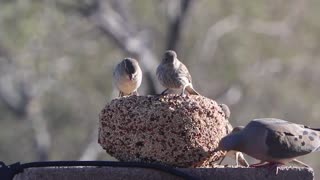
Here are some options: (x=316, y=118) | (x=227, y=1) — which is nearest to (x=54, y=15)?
(x=227, y=1)

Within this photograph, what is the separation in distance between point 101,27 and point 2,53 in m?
4.84

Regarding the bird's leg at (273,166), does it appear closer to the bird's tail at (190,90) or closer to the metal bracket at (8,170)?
the metal bracket at (8,170)

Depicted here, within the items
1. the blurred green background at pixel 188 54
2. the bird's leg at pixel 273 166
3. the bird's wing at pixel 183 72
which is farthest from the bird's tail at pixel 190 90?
the blurred green background at pixel 188 54

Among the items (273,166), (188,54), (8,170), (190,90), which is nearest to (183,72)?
(190,90)

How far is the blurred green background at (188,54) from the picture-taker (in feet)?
92.8

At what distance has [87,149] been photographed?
32.3 metres

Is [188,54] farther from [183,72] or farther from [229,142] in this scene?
[229,142]

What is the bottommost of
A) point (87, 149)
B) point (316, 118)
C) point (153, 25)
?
point (87, 149)

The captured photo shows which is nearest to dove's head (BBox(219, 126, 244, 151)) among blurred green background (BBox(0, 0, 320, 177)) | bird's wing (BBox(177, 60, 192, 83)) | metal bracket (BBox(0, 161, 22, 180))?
metal bracket (BBox(0, 161, 22, 180))

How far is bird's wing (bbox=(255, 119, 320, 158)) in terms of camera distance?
5.32m

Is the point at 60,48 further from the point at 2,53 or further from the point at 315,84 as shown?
the point at 315,84

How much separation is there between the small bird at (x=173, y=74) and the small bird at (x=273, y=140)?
7.00 ft

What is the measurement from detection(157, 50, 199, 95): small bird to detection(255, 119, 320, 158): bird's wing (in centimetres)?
216

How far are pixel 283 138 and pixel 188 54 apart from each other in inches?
990
